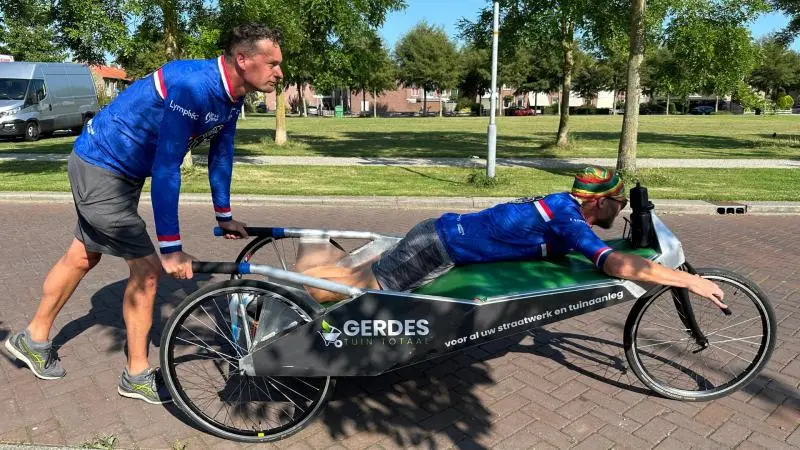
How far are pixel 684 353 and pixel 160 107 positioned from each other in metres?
3.29

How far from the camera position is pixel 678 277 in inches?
113

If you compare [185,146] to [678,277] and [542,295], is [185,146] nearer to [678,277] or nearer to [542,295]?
[542,295]

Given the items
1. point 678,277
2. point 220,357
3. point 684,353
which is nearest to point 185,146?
point 220,357

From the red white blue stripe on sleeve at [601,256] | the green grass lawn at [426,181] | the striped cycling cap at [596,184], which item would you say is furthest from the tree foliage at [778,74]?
the red white blue stripe on sleeve at [601,256]

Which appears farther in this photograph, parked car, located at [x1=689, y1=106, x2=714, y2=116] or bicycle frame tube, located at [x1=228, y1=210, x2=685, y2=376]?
parked car, located at [x1=689, y1=106, x2=714, y2=116]

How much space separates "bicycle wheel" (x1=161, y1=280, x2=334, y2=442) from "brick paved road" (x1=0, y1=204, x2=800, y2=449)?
0.35 feet

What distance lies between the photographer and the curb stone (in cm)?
889

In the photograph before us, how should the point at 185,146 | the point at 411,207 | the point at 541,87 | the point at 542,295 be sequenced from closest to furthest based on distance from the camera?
the point at 185,146 → the point at 542,295 → the point at 411,207 → the point at 541,87

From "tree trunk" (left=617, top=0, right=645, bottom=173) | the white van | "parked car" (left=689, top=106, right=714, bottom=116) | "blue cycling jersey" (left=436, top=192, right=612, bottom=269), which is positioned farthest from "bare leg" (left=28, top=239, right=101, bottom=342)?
"parked car" (left=689, top=106, right=714, bottom=116)

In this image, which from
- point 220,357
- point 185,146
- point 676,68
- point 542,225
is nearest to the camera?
point 185,146

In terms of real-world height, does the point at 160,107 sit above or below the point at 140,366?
above

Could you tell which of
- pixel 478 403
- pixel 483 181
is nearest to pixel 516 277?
pixel 478 403

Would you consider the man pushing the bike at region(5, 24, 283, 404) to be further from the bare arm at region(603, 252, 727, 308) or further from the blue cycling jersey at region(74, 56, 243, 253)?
the bare arm at region(603, 252, 727, 308)

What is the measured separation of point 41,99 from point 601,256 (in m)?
24.0
